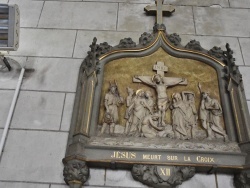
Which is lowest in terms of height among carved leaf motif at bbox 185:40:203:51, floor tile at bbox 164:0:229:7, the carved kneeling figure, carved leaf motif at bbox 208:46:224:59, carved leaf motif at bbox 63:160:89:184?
carved leaf motif at bbox 63:160:89:184

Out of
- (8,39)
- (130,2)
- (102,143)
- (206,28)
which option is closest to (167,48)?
(206,28)

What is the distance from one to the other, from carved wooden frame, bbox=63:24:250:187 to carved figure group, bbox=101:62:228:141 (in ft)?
0.56

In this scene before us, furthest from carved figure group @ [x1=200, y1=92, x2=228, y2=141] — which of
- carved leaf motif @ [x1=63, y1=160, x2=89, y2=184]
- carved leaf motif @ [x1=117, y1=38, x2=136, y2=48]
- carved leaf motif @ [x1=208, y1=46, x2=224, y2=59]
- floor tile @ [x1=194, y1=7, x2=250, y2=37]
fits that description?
carved leaf motif @ [x1=63, y1=160, x2=89, y2=184]

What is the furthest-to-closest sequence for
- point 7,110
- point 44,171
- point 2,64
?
point 2,64
point 7,110
point 44,171

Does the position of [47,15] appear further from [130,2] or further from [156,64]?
[156,64]

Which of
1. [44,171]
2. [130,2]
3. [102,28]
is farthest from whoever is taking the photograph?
[130,2]

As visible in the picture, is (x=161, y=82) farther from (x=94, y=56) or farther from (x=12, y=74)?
(x=12, y=74)

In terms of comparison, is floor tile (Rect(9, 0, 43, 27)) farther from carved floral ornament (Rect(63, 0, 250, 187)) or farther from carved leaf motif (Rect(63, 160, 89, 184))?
carved leaf motif (Rect(63, 160, 89, 184))

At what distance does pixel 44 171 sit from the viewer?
454 centimetres

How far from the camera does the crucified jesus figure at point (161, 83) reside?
512 cm

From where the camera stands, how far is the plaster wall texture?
454cm

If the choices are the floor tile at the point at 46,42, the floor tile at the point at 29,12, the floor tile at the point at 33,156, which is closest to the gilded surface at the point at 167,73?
the floor tile at the point at 46,42

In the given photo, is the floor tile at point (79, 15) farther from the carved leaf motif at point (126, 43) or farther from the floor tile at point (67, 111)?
the floor tile at point (67, 111)

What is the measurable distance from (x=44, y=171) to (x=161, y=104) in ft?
6.14
